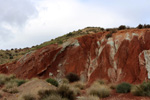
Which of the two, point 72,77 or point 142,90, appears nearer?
point 142,90

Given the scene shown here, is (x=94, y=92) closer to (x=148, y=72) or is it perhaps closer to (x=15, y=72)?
(x=148, y=72)

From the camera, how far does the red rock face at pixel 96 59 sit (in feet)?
55.6

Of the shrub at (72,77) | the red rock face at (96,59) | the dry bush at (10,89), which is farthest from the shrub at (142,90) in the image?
the shrub at (72,77)

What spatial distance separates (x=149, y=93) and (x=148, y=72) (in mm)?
5530

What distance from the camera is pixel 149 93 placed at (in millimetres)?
10000

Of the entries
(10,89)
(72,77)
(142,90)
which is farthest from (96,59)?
(10,89)

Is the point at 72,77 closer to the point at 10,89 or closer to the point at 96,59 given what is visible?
the point at 96,59

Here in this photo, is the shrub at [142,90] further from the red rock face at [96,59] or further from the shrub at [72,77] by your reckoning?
the shrub at [72,77]

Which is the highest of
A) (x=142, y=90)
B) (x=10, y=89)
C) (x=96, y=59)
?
(x=96, y=59)

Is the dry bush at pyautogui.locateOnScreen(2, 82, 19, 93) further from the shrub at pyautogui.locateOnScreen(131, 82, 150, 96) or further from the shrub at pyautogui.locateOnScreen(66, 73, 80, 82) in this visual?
the shrub at pyautogui.locateOnScreen(131, 82, 150, 96)

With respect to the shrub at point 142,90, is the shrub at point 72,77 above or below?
below

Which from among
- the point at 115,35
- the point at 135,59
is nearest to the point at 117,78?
the point at 135,59

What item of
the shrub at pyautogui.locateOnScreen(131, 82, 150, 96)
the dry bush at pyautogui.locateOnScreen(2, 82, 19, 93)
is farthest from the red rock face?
the dry bush at pyautogui.locateOnScreen(2, 82, 19, 93)

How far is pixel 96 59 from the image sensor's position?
21422 millimetres
